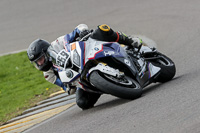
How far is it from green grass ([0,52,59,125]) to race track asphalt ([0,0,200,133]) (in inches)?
35.5

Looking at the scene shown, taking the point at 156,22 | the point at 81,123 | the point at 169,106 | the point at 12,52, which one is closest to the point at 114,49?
the point at 81,123

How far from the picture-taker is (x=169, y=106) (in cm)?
522

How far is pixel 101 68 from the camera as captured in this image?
20.6 feet

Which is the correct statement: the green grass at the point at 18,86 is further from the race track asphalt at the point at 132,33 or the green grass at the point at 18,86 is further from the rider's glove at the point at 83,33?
the rider's glove at the point at 83,33

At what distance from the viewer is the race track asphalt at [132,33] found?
4.98m

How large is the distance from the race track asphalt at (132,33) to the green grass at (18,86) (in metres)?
0.90

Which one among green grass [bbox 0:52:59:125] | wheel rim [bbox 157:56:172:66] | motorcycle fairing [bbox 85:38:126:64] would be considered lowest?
green grass [bbox 0:52:59:125]

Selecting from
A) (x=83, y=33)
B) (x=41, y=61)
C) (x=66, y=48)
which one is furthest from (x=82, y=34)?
(x=41, y=61)

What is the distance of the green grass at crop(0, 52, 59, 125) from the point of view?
9275mm

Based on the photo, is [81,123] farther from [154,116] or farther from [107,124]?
[154,116]

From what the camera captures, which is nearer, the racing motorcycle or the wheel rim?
the racing motorcycle

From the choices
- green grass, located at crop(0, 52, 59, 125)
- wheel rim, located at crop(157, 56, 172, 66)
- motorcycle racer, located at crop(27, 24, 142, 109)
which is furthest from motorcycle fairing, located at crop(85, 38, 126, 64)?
green grass, located at crop(0, 52, 59, 125)

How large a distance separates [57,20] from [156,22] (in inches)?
153

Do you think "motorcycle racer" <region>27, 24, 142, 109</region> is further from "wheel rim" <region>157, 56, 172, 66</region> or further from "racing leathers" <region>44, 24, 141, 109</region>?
"wheel rim" <region>157, 56, 172, 66</region>
